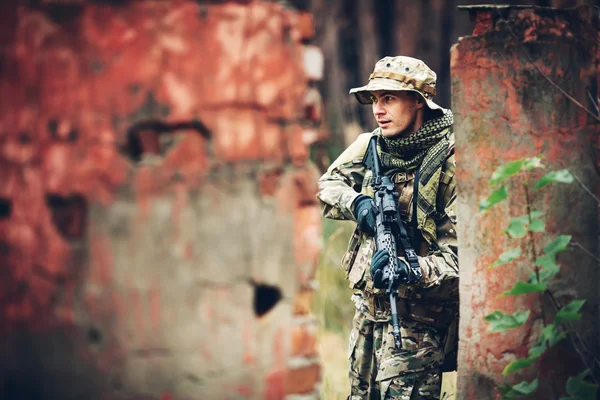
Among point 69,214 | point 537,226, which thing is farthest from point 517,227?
point 69,214

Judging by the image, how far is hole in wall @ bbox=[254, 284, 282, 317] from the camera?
5.06ft

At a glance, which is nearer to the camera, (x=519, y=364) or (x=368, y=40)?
(x=519, y=364)

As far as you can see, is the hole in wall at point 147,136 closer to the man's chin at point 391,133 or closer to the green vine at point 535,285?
the green vine at point 535,285

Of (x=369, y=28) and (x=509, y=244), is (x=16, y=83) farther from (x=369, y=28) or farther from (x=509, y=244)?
(x=369, y=28)

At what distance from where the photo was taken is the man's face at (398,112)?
11.1 ft

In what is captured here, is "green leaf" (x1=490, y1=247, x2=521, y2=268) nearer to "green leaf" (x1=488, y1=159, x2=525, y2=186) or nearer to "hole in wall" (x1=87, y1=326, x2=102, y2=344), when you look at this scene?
"green leaf" (x1=488, y1=159, x2=525, y2=186)

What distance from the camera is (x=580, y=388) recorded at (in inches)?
103

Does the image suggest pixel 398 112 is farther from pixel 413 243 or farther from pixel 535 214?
pixel 535 214

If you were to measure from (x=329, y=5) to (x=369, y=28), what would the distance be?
46cm

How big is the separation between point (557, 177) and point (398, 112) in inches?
38.2

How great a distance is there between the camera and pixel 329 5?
24.9ft

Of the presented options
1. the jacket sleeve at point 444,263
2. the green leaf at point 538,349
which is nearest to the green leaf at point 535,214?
the green leaf at point 538,349

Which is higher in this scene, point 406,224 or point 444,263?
point 406,224

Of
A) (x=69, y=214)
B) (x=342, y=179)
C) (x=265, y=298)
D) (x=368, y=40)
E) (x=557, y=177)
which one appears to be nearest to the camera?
(x=69, y=214)
